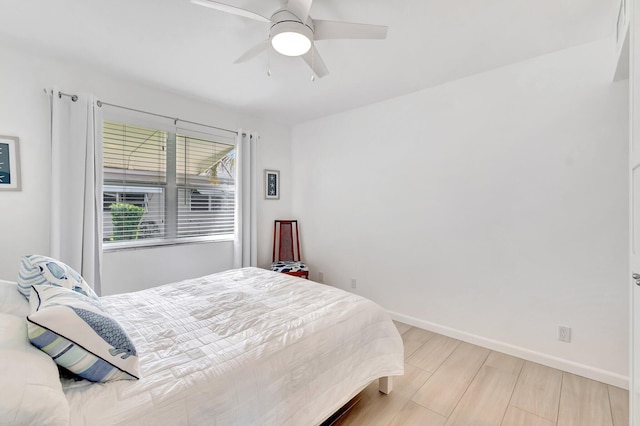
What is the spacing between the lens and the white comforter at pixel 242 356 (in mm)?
953

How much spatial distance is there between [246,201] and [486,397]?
297 cm

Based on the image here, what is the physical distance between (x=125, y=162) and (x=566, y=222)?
12.7 ft

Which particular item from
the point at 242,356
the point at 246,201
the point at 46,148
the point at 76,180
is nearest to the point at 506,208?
the point at 242,356

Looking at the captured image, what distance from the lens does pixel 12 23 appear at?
1.88 meters

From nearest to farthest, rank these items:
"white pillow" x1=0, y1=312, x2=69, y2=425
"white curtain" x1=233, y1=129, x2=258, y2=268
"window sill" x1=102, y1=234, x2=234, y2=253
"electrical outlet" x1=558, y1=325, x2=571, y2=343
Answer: "white pillow" x1=0, y1=312, x2=69, y2=425
"electrical outlet" x1=558, y1=325, x2=571, y2=343
"window sill" x1=102, y1=234, x2=234, y2=253
"white curtain" x1=233, y1=129, x2=258, y2=268

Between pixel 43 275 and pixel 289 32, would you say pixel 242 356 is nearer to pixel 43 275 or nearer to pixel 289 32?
pixel 43 275

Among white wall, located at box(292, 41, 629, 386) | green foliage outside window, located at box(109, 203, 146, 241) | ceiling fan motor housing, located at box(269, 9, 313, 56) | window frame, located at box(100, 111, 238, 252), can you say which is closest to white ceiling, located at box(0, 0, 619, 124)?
ceiling fan motor housing, located at box(269, 9, 313, 56)

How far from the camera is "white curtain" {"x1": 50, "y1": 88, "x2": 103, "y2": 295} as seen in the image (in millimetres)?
2305

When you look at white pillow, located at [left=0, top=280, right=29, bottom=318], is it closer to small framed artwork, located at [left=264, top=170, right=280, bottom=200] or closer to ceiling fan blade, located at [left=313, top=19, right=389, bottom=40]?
ceiling fan blade, located at [left=313, top=19, right=389, bottom=40]

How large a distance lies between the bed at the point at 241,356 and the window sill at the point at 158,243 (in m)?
1.04

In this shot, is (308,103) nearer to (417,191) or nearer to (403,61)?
(403,61)

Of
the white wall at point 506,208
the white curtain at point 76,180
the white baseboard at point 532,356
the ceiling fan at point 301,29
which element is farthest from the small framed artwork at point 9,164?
the white baseboard at point 532,356

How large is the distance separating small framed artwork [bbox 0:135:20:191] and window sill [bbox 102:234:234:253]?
0.78 meters

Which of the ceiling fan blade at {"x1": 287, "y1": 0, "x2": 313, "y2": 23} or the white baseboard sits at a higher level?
the ceiling fan blade at {"x1": 287, "y1": 0, "x2": 313, "y2": 23}
